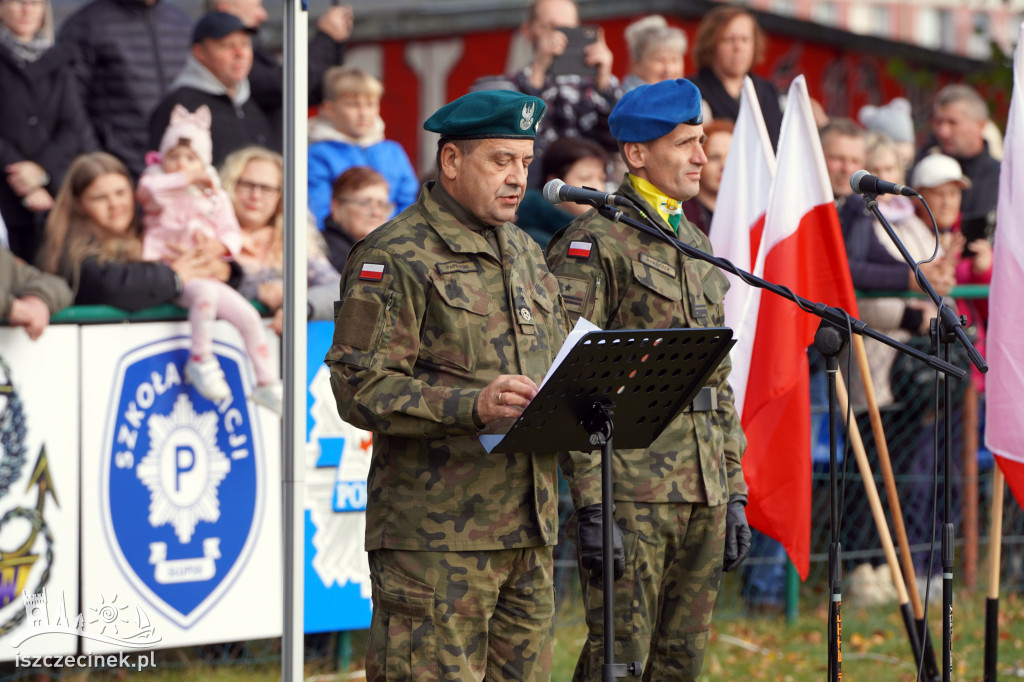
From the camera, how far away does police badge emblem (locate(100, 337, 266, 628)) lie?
19.3 ft

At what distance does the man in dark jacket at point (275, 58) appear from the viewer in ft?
24.1

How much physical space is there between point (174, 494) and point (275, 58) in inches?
110

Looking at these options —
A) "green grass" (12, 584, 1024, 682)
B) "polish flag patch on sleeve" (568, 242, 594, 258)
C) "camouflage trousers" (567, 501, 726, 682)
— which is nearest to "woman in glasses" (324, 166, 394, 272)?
"green grass" (12, 584, 1024, 682)

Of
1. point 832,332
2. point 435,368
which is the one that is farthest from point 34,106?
point 832,332

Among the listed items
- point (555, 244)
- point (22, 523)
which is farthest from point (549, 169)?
point (22, 523)

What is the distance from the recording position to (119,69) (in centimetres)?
692

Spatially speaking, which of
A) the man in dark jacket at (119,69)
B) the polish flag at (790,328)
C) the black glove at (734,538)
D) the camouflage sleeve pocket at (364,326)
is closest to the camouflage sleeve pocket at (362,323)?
the camouflage sleeve pocket at (364,326)

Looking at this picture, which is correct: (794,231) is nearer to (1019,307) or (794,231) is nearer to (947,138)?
(1019,307)

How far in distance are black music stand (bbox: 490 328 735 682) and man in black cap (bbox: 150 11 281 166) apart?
3.69m

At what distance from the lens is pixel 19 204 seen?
6.28 meters

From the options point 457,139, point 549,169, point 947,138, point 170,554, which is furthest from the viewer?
point 947,138

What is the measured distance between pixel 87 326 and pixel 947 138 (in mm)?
5357

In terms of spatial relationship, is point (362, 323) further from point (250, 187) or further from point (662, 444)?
point (250, 187)

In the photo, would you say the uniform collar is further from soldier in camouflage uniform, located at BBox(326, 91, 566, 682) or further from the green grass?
the green grass
